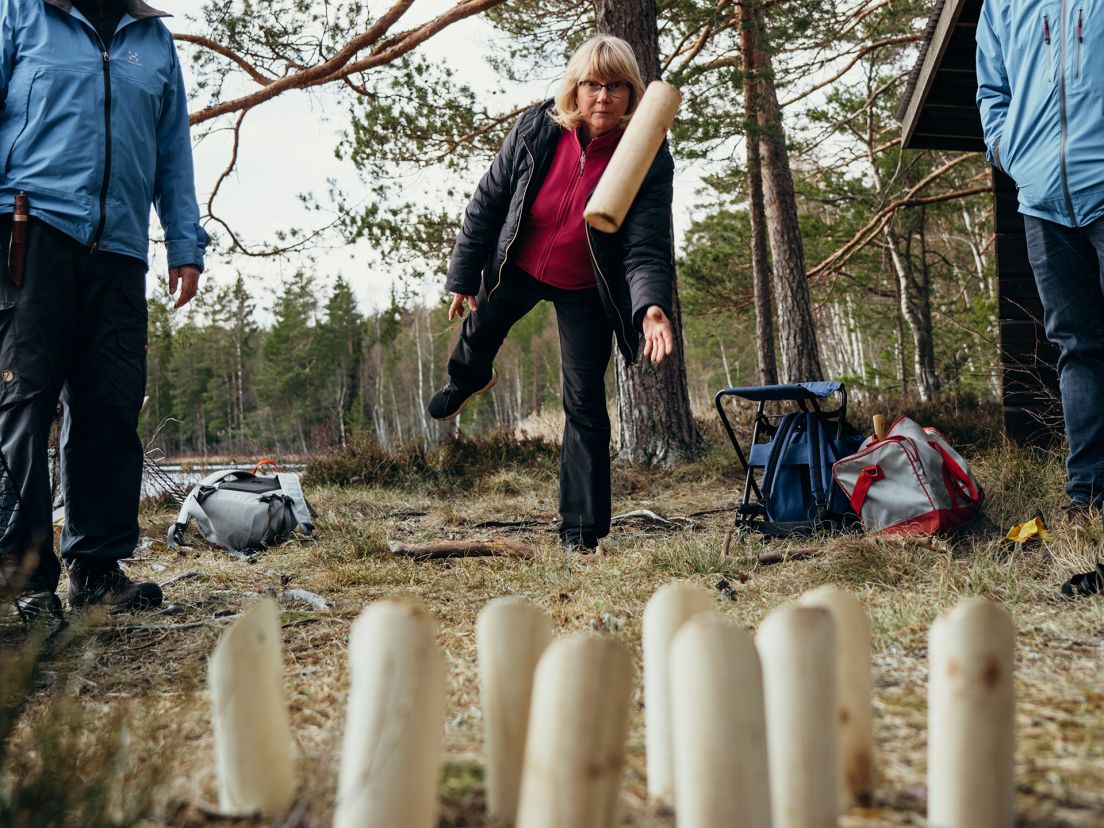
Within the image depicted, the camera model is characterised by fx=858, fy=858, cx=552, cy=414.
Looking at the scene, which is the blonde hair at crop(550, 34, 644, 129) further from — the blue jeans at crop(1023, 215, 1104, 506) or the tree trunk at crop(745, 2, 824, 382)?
the tree trunk at crop(745, 2, 824, 382)

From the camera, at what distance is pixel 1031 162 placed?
9.73 feet

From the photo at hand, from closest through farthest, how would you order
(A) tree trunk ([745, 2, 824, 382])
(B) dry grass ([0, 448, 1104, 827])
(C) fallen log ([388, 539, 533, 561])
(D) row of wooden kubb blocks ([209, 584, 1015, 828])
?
(D) row of wooden kubb blocks ([209, 584, 1015, 828]) → (B) dry grass ([0, 448, 1104, 827]) → (C) fallen log ([388, 539, 533, 561]) → (A) tree trunk ([745, 2, 824, 382])

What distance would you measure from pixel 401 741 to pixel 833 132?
14989 mm

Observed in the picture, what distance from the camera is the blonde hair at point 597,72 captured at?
3.54m

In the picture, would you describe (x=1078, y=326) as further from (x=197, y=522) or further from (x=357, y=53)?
(x=357, y=53)

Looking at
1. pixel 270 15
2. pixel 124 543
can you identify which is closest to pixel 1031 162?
pixel 124 543

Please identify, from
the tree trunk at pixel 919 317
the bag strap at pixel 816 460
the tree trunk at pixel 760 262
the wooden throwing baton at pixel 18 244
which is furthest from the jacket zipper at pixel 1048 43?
the tree trunk at pixel 919 317

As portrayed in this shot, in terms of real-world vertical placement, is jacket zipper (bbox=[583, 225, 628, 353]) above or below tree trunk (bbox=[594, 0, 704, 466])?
above

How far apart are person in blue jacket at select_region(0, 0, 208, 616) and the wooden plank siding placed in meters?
4.92

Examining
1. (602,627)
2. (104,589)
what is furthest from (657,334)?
(104,589)

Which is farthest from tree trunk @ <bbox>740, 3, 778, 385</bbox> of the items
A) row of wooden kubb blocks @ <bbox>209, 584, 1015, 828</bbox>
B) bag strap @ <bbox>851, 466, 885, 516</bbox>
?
row of wooden kubb blocks @ <bbox>209, 584, 1015, 828</bbox>

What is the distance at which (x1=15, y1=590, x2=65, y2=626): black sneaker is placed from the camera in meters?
2.59

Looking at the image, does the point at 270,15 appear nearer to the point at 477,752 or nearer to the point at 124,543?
the point at 124,543

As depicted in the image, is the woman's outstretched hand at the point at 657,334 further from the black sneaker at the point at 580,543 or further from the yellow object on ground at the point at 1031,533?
the yellow object on ground at the point at 1031,533
